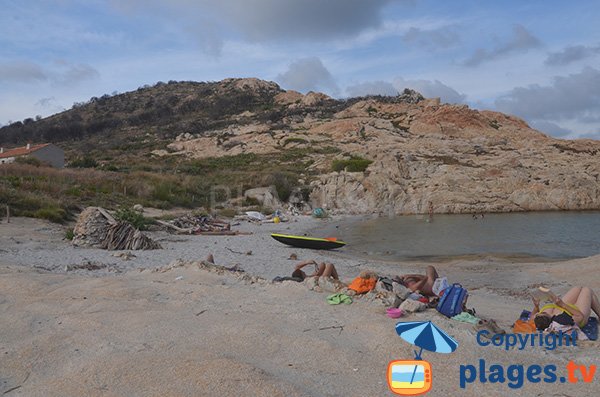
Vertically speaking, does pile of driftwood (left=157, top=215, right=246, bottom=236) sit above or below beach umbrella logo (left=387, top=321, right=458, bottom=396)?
below

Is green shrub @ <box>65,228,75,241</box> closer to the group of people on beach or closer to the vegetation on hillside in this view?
the vegetation on hillside

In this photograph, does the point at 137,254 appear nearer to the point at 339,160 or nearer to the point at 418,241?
the point at 418,241

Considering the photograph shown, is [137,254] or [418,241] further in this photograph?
[418,241]

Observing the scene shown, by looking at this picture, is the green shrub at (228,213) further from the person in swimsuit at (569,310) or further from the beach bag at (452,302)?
the person in swimsuit at (569,310)

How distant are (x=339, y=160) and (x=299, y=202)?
25.0 feet

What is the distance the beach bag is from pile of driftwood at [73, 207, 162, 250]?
32.4ft

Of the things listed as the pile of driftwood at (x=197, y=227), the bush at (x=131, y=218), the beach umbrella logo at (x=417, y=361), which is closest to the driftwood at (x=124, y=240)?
the bush at (x=131, y=218)

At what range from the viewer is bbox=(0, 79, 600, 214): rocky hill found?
35531 millimetres

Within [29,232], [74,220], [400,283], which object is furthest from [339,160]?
[400,283]

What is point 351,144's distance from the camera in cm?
5153

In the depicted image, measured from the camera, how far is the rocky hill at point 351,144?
35531 mm

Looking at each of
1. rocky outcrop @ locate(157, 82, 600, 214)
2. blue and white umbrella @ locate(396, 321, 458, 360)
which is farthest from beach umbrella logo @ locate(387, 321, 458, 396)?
rocky outcrop @ locate(157, 82, 600, 214)

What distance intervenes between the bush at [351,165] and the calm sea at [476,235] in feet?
29.2

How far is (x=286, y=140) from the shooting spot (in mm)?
57250
